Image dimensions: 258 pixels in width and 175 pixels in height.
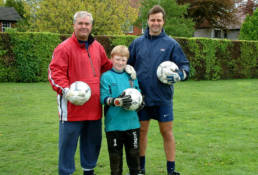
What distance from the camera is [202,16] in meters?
37.6

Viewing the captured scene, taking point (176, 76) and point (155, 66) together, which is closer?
point (176, 76)

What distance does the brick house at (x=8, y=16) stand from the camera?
39934 mm

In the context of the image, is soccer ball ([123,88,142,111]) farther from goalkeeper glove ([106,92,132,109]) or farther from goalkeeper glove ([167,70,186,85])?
goalkeeper glove ([167,70,186,85])

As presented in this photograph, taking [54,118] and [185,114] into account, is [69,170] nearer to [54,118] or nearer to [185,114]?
[54,118]

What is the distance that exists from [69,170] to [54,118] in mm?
4348

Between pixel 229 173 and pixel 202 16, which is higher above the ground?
pixel 202 16

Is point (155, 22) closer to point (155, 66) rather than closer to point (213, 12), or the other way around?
point (155, 66)

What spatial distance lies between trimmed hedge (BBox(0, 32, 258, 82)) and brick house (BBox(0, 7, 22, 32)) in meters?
26.6

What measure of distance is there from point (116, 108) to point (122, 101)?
243 millimetres

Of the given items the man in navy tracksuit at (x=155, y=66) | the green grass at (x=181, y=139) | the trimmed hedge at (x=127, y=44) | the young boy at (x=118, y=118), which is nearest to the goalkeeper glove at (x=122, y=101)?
the young boy at (x=118, y=118)

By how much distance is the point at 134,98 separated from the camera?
345 cm

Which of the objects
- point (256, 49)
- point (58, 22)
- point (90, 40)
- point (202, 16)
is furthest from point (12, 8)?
point (90, 40)

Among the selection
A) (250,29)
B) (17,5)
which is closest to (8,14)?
(17,5)

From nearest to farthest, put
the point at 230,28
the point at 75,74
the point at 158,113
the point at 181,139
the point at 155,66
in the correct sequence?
the point at 75,74
the point at 155,66
the point at 158,113
the point at 181,139
the point at 230,28
